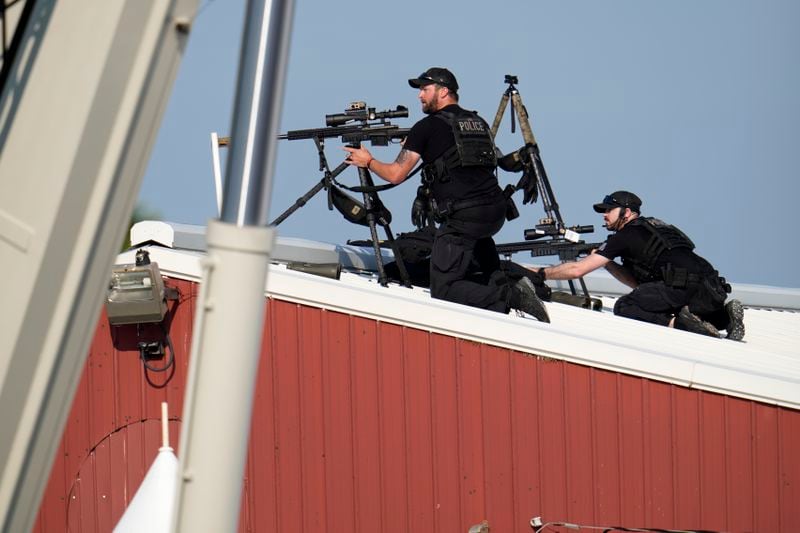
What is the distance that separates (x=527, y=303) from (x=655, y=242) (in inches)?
61.6

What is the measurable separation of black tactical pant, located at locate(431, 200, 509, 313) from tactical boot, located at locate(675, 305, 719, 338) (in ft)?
6.26

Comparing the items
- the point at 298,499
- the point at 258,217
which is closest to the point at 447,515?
the point at 298,499

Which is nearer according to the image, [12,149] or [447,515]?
[12,149]

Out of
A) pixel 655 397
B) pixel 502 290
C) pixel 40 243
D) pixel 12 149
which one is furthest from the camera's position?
pixel 502 290

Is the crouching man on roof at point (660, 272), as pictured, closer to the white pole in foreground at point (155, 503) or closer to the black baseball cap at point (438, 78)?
the black baseball cap at point (438, 78)

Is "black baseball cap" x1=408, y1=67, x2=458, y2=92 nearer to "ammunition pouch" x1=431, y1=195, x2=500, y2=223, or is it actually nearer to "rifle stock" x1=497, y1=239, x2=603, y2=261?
"ammunition pouch" x1=431, y1=195, x2=500, y2=223

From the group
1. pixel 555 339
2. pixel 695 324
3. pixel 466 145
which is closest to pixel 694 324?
pixel 695 324

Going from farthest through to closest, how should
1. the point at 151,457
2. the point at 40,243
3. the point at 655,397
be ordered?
the point at 151,457 < the point at 655,397 < the point at 40,243

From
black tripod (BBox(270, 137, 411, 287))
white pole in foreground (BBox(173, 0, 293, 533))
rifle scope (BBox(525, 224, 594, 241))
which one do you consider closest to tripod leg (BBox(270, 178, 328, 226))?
black tripod (BBox(270, 137, 411, 287))

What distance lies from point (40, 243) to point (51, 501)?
264 inches

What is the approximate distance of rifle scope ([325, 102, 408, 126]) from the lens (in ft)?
32.8

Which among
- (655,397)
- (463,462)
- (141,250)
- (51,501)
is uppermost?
(141,250)

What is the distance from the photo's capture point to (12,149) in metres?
2.62

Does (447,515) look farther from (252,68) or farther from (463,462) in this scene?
(252,68)
